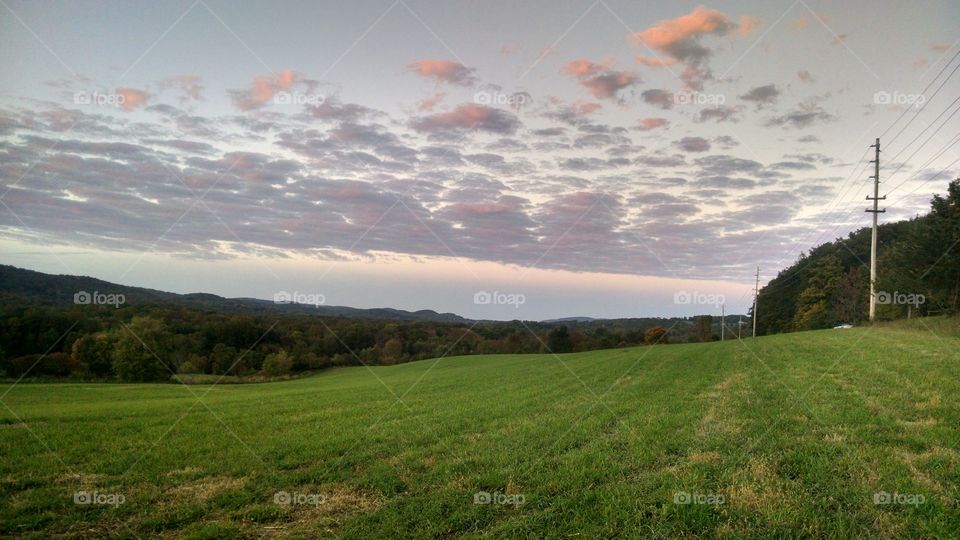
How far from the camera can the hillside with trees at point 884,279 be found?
43.2 meters

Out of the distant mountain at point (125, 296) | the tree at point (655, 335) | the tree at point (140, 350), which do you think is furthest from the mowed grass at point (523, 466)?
the tree at point (655, 335)

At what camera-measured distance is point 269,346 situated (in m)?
51.1

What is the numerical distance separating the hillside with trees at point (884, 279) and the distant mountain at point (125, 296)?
48272 millimetres

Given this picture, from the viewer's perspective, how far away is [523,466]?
867 centimetres

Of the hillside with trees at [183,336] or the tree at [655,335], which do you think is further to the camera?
the tree at [655,335]

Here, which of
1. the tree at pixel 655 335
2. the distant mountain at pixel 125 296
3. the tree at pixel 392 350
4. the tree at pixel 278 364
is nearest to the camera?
the distant mountain at pixel 125 296

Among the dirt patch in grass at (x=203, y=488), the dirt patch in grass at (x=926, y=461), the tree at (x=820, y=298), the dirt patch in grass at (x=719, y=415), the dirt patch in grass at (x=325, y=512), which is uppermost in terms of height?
the tree at (x=820, y=298)

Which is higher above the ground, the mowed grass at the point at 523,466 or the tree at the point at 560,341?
the mowed grass at the point at 523,466

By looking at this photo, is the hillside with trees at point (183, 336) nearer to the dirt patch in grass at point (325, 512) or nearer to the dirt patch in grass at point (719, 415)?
the dirt patch in grass at point (325, 512)

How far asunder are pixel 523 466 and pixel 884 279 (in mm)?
56494

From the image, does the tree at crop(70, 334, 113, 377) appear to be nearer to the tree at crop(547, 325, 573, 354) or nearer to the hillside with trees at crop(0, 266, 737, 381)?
the hillside with trees at crop(0, 266, 737, 381)

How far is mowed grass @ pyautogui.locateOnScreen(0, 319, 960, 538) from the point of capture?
6.34 metres

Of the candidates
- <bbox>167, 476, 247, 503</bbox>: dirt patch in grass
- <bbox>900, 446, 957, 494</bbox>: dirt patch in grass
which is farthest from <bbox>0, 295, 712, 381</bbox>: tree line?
<bbox>900, 446, 957, 494</bbox>: dirt patch in grass

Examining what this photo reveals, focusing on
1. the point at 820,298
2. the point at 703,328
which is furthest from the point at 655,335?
the point at 820,298
